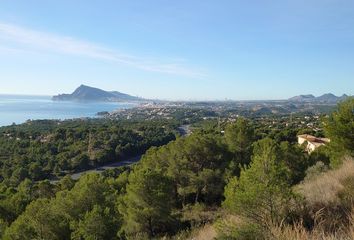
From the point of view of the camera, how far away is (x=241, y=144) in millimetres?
17141

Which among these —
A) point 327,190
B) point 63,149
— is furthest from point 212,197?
point 63,149

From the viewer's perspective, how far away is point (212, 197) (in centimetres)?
1616

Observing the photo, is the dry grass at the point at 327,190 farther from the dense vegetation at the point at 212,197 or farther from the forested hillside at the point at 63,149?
the forested hillside at the point at 63,149

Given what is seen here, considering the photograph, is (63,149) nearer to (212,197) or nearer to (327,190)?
(212,197)

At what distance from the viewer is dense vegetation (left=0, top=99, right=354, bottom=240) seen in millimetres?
5492

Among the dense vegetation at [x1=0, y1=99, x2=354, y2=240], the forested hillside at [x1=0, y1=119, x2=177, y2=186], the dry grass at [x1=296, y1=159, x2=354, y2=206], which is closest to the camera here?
the dense vegetation at [x1=0, y1=99, x2=354, y2=240]

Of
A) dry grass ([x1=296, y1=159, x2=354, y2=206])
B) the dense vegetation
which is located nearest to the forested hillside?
the dense vegetation

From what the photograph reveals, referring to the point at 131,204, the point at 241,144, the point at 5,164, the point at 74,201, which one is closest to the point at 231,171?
the point at 241,144

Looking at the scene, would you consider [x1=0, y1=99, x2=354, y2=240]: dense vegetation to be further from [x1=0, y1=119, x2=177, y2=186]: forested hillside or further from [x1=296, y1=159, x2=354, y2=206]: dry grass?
[x1=0, y1=119, x2=177, y2=186]: forested hillside

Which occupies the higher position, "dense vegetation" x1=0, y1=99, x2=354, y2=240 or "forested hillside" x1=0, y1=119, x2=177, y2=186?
"dense vegetation" x1=0, y1=99, x2=354, y2=240

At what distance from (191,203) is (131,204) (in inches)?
185

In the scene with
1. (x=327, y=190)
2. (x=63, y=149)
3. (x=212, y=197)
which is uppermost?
(x=327, y=190)

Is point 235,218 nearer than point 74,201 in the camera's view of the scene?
Yes

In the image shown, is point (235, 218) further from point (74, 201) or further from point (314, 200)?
point (74, 201)
